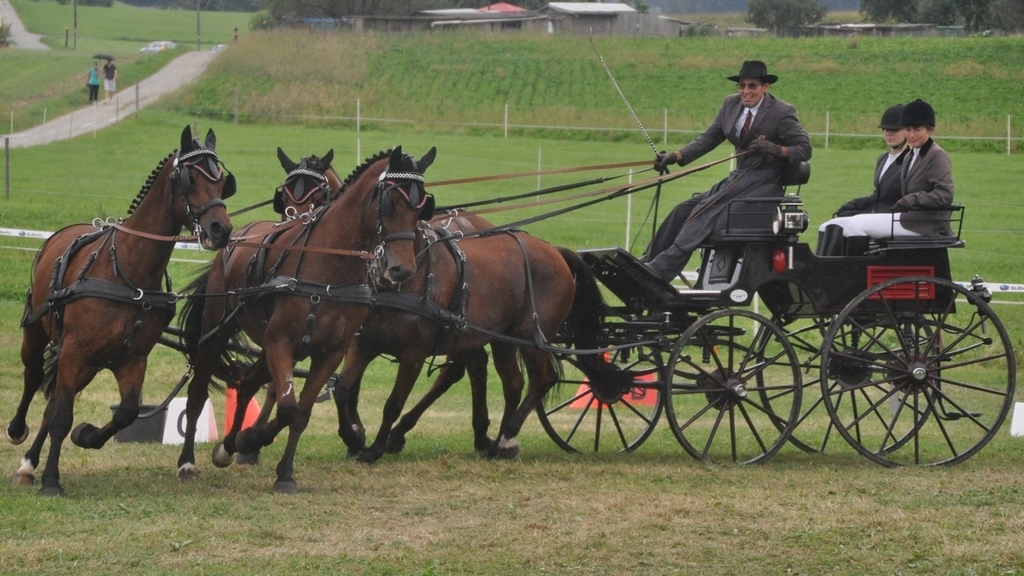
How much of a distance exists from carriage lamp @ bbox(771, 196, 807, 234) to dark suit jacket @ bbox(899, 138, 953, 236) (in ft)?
2.49

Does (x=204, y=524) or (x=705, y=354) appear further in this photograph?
(x=705, y=354)

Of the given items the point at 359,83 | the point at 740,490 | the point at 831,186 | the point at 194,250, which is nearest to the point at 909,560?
the point at 740,490

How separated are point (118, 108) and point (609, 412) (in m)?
27.1

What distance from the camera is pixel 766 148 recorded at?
900 cm

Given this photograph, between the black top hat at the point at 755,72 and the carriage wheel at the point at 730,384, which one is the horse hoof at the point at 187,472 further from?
the black top hat at the point at 755,72

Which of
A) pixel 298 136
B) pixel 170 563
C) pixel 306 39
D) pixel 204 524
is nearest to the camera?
pixel 170 563

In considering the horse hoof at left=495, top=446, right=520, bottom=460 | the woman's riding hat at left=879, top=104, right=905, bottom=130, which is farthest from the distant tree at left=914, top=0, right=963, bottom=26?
the horse hoof at left=495, top=446, right=520, bottom=460

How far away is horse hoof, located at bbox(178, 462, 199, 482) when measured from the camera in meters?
8.09

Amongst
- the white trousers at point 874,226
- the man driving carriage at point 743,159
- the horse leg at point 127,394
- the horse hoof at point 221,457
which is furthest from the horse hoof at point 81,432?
the white trousers at point 874,226

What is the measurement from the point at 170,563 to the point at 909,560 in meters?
3.40

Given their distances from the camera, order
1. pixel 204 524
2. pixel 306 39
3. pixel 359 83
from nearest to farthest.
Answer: pixel 204 524, pixel 359 83, pixel 306 39

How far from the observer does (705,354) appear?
9.33m

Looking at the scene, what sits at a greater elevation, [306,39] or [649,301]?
[306,39]

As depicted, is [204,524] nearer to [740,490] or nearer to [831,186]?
[740,490]
